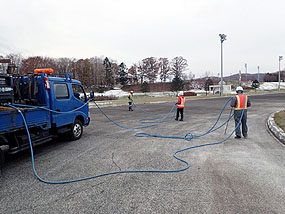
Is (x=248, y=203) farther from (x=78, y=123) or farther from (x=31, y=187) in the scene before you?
(x=78, y=123)

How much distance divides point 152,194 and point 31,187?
2234 mm

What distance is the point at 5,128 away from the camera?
4023 mm

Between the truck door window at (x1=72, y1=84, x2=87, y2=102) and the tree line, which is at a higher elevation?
the tree line

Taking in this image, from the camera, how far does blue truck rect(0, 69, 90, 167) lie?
429 centimetres

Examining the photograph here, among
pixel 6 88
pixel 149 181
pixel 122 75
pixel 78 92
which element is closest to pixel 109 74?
pixel 122 75

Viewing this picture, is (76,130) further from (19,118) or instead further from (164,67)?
(164,67)

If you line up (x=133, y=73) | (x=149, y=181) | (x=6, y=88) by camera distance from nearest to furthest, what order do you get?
(x=149, y=181) → (x=6, y=88) → (x=133, y=73)

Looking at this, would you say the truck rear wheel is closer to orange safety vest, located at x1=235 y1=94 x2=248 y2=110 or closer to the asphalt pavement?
the asphalt pavement

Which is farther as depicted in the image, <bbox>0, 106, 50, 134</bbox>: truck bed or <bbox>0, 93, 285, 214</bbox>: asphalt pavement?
<bbox>0, 106, 50, 134</bbox>: truck bed

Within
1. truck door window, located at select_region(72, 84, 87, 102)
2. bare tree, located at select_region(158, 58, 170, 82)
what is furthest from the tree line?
truck door window, located at select_region(72, 84, 87, 102)

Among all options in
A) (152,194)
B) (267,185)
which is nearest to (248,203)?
(267,185)

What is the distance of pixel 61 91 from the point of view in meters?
6.07

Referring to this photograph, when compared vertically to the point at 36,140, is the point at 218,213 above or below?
below

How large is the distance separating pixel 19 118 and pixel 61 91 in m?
1.89
